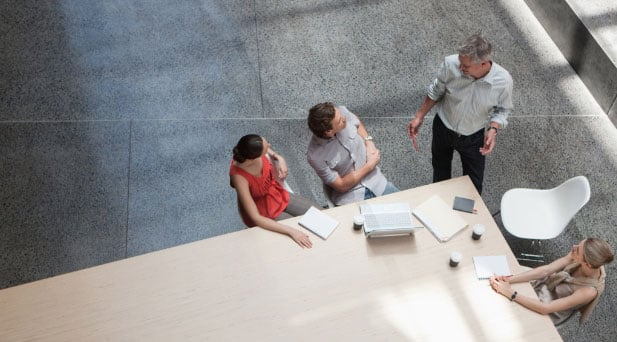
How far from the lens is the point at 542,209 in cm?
423

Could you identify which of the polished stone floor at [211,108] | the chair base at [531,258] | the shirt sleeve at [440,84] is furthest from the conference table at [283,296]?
the polished stone floor at [211,108]

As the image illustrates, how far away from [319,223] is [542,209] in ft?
5.36

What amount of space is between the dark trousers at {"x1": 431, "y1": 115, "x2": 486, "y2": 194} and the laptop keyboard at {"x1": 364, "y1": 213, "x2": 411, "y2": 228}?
89 cm

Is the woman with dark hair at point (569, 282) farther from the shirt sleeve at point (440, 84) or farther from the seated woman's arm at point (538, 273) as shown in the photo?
the shirt sleeve at point (440, 84)

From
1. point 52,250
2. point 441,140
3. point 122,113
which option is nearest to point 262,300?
point 441,140

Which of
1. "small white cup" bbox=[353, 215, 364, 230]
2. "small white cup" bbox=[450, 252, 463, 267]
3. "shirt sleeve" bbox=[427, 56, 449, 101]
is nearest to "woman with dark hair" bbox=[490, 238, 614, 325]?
"small white cup" bbox=[450, 252, 463, 267]

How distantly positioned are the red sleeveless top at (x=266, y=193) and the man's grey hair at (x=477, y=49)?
1.39 meters

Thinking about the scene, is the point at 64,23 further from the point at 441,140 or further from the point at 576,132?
the point at 576,132

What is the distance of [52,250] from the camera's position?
4.61 metres

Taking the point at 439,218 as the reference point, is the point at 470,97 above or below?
above

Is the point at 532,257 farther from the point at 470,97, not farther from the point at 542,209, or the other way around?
the point at 470,97

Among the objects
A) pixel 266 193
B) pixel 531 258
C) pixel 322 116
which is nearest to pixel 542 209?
pixel 531 258

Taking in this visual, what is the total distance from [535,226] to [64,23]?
186 inches

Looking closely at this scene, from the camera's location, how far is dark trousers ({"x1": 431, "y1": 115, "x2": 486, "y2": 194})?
13.7ft
